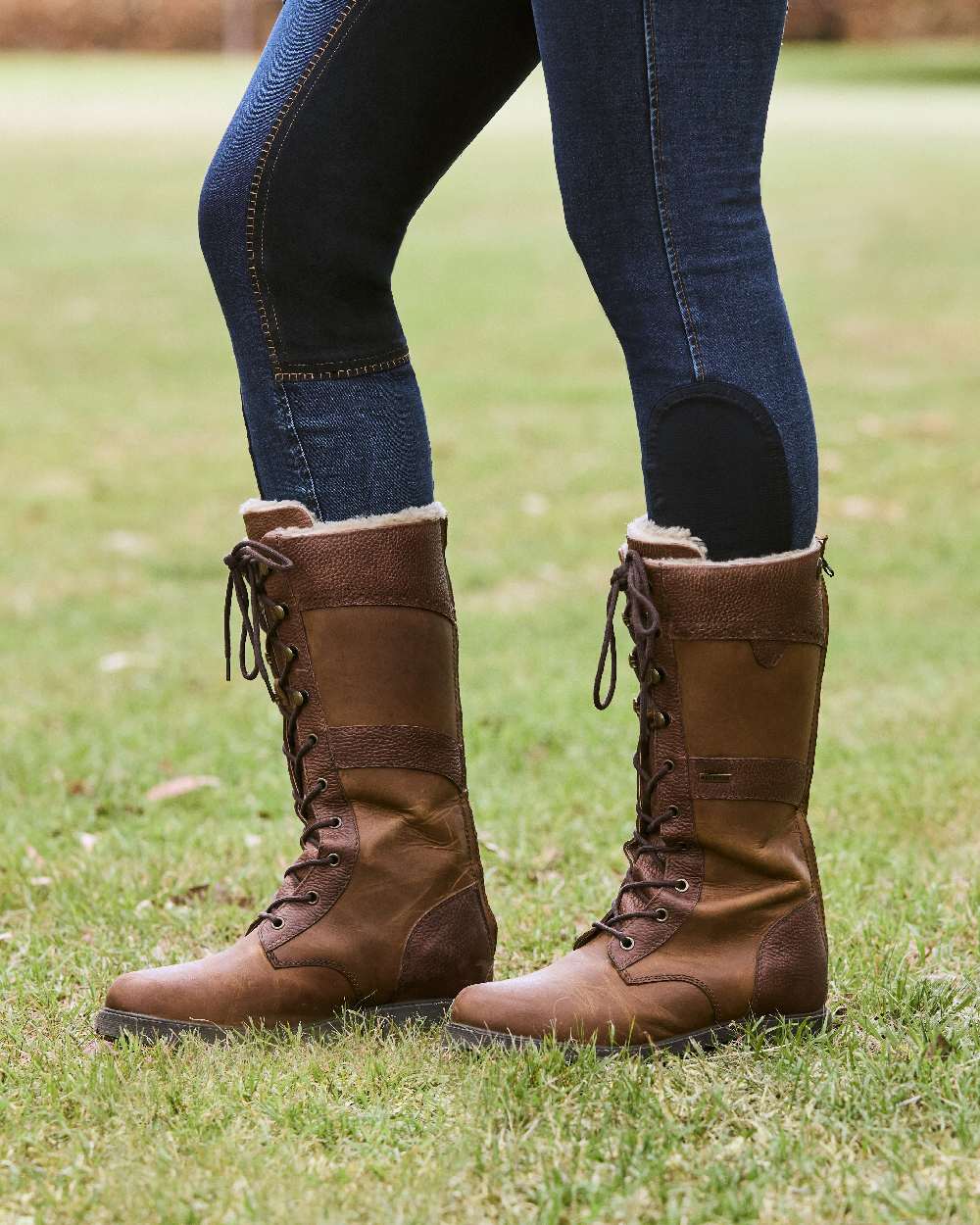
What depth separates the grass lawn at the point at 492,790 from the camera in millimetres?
1409

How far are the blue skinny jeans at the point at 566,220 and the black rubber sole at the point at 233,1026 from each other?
0.57 m

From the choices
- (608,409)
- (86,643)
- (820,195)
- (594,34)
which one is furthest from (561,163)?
(820,195)

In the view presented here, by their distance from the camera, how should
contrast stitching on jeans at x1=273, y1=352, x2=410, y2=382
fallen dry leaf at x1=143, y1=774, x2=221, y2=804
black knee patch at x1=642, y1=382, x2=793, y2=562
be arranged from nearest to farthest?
black knee patch at x1=642, y1=382, x2=793, y2=562
contrast stitching on jeans at x1=273, y1=352, x2=410, y2=382
fallen dry leaf at x1=143, y1=774, x2=221, y2=804

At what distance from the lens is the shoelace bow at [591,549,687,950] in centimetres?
159

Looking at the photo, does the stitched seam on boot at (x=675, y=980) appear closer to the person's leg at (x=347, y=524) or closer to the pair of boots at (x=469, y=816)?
the pair of boots at (x=469, y=816)

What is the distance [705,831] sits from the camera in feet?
5.35

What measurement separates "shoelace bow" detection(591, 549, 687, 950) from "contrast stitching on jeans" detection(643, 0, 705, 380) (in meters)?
0.23

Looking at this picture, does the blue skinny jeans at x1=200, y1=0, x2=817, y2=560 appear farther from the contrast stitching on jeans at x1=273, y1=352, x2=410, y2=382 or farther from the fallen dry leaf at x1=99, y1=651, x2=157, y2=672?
the fallen dry leaf at x1=99, y1=651, x2=157, y2=672

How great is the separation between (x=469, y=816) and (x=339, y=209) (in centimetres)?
71

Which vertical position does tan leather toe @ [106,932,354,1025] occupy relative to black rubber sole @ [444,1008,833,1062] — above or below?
above

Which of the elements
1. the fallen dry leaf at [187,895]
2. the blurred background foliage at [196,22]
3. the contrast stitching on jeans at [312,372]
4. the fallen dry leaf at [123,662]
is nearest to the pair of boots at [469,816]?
the contrast stitching on jeans at [312,372]

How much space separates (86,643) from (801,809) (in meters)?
2.78

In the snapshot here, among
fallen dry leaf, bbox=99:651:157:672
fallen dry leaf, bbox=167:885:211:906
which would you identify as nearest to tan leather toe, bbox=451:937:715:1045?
fallen dry leaf, bbox=167:885:211:906

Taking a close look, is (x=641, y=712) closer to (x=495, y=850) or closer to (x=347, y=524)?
(x=347, y=524)
